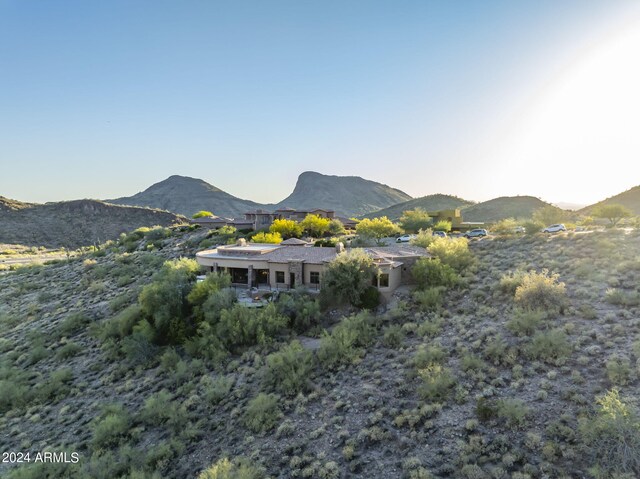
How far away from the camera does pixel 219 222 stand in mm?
69312

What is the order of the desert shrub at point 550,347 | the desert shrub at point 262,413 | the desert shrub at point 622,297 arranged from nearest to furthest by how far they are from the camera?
the desert shrub at point 550,347, the desert shrub at point 262,413, the desert shrub at point 622,297

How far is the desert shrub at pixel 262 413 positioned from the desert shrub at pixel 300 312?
766cm

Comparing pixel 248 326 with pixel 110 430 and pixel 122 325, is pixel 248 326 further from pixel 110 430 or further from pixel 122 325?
pixel 122 325

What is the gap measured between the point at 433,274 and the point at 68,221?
105m

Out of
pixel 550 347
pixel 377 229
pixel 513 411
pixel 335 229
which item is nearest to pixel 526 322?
pixel 550 347

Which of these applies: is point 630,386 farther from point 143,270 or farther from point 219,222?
point 219,222

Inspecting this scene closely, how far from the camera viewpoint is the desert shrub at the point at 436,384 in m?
15.6

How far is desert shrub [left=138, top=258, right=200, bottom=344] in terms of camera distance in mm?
27125

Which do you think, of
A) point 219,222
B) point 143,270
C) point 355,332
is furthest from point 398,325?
point 219,222

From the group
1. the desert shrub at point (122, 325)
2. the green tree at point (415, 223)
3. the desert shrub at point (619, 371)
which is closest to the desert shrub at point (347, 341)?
the desert shrub at point (619, 371)

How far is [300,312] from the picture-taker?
26141mm

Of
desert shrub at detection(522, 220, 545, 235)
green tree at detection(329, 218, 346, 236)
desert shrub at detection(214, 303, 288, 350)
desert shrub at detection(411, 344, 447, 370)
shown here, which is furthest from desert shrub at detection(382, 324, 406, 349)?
green tree at detection(329, 218, 346, 236)

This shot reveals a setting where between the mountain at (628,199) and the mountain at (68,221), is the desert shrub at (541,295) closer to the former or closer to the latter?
the mountain at (628,199)

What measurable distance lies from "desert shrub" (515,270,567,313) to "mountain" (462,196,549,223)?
75.1 meters
